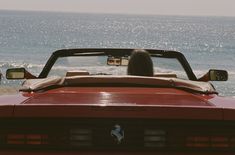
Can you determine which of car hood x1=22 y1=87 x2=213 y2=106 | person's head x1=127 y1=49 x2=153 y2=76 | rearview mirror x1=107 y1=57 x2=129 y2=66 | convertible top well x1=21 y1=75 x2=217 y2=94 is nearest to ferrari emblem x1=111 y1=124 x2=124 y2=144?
car hood x1=22 y1=87 x2=213 y2=106

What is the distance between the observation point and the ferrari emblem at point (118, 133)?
340cm

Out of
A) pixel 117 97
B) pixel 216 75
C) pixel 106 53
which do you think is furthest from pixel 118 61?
pixel 117 97

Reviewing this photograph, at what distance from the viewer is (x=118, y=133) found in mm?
3408

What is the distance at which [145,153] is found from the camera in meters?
3.36

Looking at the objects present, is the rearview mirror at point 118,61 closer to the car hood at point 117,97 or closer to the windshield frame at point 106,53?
the windshield frame at point 106,53

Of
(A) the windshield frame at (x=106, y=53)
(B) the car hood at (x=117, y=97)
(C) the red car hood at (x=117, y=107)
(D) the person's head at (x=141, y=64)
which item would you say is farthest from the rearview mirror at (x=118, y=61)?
(C) the red car hood at (x=117, y=107)

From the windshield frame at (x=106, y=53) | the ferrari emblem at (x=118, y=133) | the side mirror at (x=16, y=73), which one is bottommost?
the side mirror at (x=16, y=73)

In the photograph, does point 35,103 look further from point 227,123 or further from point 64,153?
point 227,123

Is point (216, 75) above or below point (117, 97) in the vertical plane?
below

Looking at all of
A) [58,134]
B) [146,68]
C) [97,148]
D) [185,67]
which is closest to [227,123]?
[97,148]

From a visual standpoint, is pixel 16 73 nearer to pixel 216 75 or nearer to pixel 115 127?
pixel 216 75

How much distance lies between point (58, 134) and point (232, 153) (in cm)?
98

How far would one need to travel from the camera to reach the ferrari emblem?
3396 mm

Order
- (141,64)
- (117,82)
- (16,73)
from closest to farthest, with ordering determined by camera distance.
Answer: (117,82) < (141,64) < (16,73)
